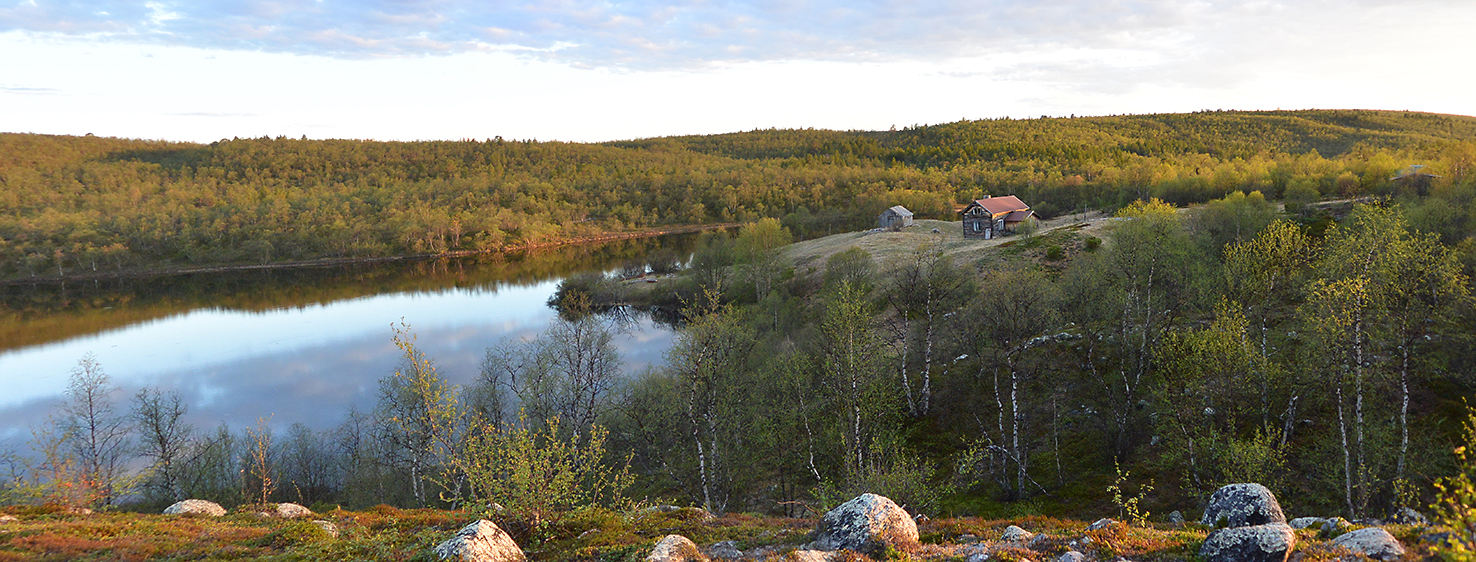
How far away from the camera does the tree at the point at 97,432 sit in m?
29.4

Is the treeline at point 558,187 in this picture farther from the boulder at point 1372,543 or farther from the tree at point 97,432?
the tree at point 97,432

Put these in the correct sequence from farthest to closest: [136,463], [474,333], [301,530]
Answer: [474,333], [136,463], [301,530]

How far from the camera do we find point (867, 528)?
424 inches

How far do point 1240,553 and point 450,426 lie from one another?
1393 cm

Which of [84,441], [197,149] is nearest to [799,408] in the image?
[84,441]

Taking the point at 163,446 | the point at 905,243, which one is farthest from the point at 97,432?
the point at 905,243

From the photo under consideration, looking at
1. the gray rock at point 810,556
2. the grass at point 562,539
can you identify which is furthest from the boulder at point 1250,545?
the gray rock at point 810,556

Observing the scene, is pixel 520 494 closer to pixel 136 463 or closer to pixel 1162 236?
pixel 1162 236

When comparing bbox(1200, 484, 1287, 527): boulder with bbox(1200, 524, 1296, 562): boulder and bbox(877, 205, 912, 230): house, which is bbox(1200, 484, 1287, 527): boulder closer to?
bbox(1200, 524, 1296, 562): boulder

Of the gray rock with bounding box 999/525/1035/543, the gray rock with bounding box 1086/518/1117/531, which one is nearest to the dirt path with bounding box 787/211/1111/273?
the gray rock with bounding box 1086/518/1117/531

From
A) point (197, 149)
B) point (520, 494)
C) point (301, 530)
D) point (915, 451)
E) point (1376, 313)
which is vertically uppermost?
point (197, 149)

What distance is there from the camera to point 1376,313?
1648 cm

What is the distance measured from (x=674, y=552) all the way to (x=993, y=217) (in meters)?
72.5

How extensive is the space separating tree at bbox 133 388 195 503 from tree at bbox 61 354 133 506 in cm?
93
